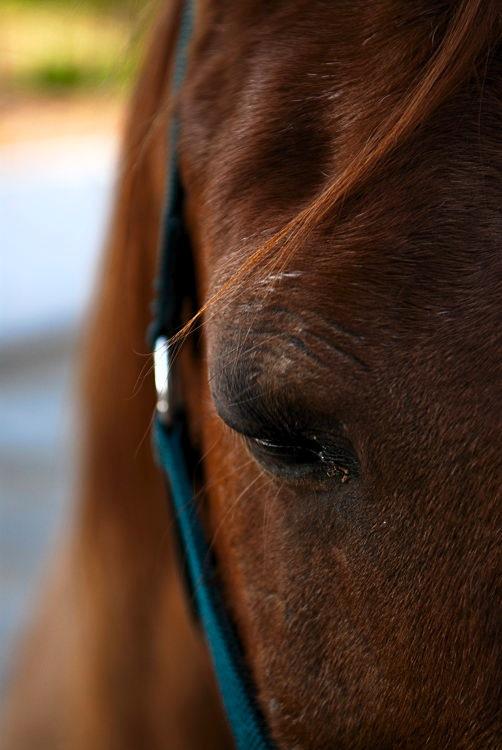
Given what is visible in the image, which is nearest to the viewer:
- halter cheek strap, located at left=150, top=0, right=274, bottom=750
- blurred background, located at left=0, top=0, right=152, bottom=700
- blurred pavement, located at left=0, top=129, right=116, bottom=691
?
halter cheek strap, located at left=150, top=0, right=274, bottom=750

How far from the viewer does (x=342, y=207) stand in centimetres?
61

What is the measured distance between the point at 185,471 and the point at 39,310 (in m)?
2.83

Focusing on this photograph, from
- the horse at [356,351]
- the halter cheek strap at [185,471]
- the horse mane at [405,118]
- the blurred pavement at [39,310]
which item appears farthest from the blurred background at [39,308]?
the horse mane at [405,118]

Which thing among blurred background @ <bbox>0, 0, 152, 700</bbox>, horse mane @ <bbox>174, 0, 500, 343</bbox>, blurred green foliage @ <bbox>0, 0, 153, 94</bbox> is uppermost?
horse mane @ <bbox>174, 0, 500, 343</bbox>

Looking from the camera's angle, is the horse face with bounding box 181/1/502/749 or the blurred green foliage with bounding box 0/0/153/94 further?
the blurred green foliage with bounding box 0/0/153/94

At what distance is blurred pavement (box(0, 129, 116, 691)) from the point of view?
3.28m

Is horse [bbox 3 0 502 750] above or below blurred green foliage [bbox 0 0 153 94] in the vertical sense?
above

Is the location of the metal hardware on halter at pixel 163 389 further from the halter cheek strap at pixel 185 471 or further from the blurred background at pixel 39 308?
the blurred background at pixel 39 308

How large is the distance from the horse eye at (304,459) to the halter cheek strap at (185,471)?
0.57ft

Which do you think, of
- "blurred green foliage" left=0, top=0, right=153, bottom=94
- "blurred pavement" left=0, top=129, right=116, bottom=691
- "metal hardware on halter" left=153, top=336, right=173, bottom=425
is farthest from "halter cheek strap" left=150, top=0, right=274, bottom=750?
"blurred green foliage" left=0, top=0, right=153, bottom=94

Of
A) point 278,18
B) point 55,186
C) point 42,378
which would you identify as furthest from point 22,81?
point 278,18

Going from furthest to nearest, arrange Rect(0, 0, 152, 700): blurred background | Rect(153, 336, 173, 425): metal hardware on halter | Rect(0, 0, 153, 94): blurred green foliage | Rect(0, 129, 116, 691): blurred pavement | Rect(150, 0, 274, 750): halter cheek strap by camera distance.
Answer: Rect(0, 0, 153, 94): blurred green foliage < Rect(0, 129, 116, 691): blurred pavement < Rect(0, 0, 152, 700): blurred background < Rect(153, 336, 173, 425): metal hardware on halter < Rect(150, 0, 274, 750): halter cheek strap

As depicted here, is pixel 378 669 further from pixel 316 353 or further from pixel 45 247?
pixel 45 247

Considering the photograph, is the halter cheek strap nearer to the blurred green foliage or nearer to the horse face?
the horse face
